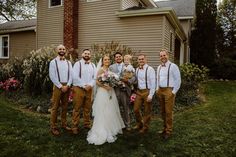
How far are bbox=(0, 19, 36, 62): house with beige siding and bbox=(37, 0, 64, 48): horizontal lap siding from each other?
2563 mm

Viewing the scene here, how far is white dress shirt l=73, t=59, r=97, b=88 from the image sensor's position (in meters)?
6.30

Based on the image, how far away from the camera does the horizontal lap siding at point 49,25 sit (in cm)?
1599

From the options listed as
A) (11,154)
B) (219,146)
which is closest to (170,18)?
(219,146)

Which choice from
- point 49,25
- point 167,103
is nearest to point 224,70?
point 49,25

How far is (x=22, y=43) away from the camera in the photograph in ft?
67.1

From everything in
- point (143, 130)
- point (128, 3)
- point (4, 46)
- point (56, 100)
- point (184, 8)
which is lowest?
→ point (143, 130)

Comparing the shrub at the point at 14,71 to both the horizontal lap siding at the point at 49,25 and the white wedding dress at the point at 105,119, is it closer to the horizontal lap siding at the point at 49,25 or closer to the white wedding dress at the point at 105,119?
the horizontal lap siding at the point at 49,25

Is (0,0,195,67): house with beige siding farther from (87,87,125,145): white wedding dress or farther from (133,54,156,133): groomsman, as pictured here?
(87,87,125,145): white wedding dress

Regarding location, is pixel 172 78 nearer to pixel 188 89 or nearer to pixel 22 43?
pixel 188 89

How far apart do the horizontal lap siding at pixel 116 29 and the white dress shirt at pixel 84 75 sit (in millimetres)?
7007

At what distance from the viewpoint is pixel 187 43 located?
2180 centimetres

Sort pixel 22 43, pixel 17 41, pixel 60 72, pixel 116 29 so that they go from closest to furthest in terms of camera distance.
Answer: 1. pixel 60 72
2. pixel 116 29
3. pixel 22 43
4. pixel 17 41

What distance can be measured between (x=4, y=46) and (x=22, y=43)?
102 inches

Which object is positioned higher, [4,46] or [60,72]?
[4,46]
